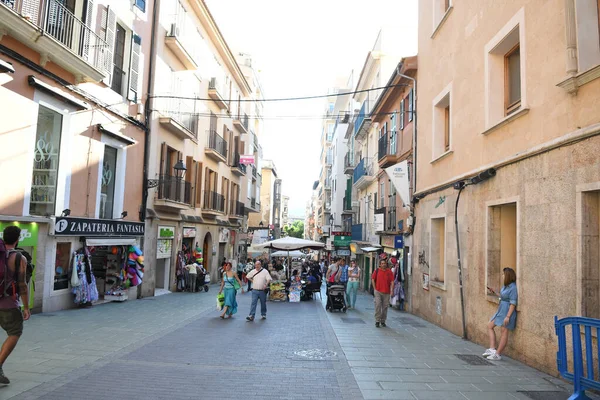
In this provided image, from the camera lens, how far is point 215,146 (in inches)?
1038

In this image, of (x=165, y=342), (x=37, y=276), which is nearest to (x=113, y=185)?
(x=37, y=276)

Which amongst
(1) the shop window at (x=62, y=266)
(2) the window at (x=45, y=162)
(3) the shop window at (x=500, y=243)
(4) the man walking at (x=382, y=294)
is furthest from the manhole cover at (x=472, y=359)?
(2) the window at (x=45, y=162)

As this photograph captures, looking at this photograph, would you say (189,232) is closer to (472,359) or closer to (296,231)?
(472,359)

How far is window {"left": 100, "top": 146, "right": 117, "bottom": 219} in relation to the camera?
48.8 ft

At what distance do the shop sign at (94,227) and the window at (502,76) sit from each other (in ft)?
34.0

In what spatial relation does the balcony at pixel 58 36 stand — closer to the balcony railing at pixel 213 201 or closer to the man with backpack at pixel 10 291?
the man with backpack at pixel 10 291

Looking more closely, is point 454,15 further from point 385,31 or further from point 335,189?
point 335,189

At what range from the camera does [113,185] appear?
15.6 m

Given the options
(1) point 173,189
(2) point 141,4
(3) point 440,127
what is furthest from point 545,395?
(2) point 141,4

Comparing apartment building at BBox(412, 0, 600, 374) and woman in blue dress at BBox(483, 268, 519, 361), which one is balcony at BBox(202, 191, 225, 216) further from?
woman in blue dress at BBox(483, 268, 519, 361)

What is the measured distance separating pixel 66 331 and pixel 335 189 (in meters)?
41.1

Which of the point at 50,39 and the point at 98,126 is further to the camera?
the point at 98,126

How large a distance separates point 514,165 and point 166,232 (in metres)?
14.3

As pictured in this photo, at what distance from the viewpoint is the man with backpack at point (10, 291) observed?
5.40 metres
